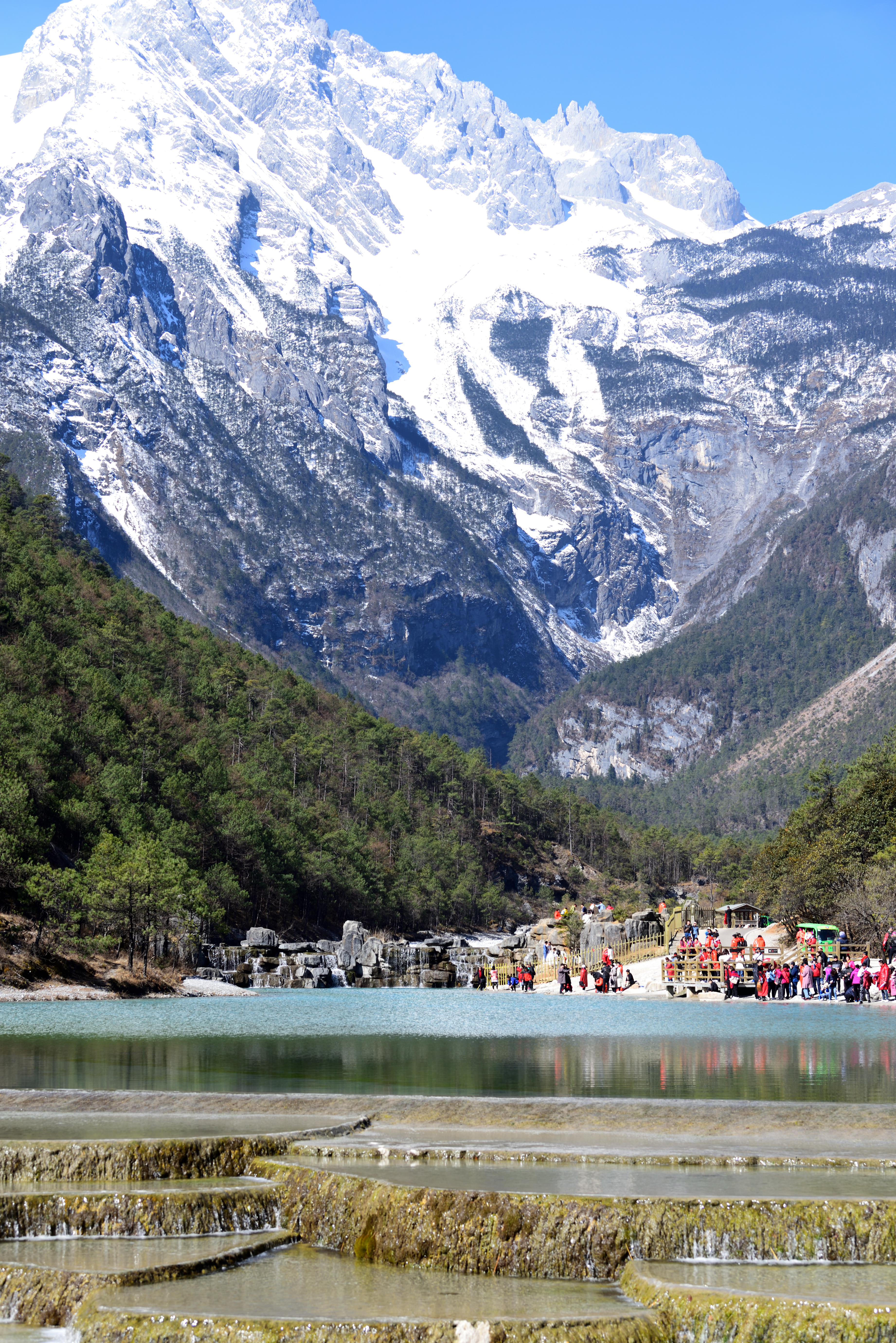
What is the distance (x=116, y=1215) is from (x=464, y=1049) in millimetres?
25018

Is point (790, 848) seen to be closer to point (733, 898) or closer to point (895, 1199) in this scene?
point (733, 898)

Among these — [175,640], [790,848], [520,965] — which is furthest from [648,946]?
[175,640]

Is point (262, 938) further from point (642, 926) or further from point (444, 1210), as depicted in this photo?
point (444, 1210)

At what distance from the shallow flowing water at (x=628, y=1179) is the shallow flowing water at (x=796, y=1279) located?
86 cm

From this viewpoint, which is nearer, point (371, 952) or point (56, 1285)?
point (56, 1285)

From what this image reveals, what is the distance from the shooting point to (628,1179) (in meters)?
17.8

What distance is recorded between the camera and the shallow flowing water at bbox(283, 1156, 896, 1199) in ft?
55.1

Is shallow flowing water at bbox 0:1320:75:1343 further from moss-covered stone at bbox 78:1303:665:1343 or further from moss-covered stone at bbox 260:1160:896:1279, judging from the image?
moss-covered stone at bbox 260:1160:896:1279

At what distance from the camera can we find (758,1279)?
14.9 m

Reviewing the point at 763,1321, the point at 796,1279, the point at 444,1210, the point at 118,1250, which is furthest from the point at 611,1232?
the point at 118,1250

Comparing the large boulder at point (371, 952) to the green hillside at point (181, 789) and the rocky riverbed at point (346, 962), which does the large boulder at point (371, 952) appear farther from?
the green hillside at point (181, 789)

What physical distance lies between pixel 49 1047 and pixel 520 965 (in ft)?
191

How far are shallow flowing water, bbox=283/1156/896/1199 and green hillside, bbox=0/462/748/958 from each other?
2201 inches

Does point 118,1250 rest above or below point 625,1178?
below
